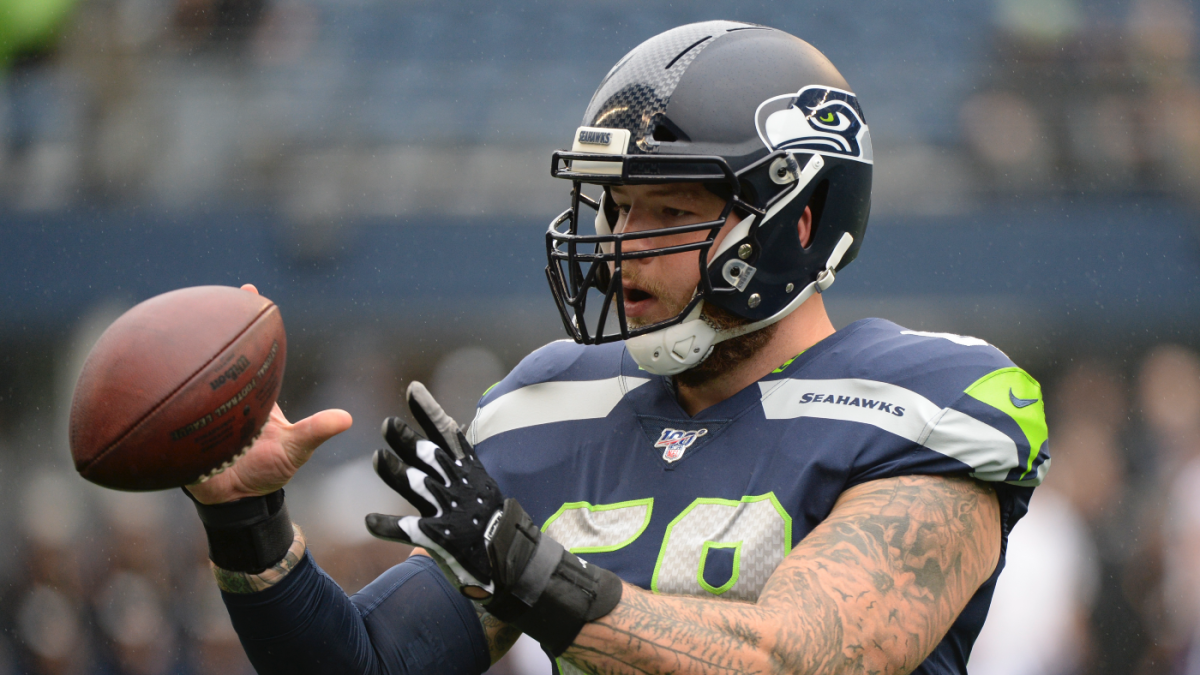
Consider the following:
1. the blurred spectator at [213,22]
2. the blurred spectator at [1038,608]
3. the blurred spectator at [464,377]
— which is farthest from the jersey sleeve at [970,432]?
the blurred spectator at [213,22]

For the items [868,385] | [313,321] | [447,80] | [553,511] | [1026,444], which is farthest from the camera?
[447,80]

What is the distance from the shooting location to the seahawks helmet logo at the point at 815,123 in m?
1.63

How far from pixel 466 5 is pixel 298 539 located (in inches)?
238

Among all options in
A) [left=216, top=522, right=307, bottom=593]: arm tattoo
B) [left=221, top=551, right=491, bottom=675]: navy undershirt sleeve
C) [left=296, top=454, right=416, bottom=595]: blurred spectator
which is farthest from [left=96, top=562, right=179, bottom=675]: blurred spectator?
[left=216, top=522, right=307, bottom=593]: arm tattoo

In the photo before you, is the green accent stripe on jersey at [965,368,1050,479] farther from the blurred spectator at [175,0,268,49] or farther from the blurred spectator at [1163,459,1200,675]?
the blurred spectator at [175,0,268,49]

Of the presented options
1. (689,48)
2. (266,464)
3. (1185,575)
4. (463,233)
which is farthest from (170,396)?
(463,233)

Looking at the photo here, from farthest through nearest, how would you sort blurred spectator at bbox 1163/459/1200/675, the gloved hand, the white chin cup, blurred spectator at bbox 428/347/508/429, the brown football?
blurred spectator at bbox 428/347/508/429
blurred spectator at bbox 1163/459/1200/675
the white chin cup
the brown football
the gloved hand

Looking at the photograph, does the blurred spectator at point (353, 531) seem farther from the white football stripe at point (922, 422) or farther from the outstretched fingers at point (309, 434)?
the white football stripe at point (922, 422)

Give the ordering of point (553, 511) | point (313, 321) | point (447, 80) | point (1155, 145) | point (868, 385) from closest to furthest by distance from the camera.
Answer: point (868, 385) < point (553, 511) < point (313, 321) < point (1155, 145) < point (447, 80)

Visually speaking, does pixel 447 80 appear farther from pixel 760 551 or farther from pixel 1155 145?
pixel 760 551

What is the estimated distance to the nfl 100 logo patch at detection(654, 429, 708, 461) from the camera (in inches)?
62.7

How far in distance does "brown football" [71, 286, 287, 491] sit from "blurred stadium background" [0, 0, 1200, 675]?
2.79 meters

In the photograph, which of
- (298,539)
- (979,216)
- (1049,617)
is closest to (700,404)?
(298,539)

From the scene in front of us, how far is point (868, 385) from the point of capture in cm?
152
